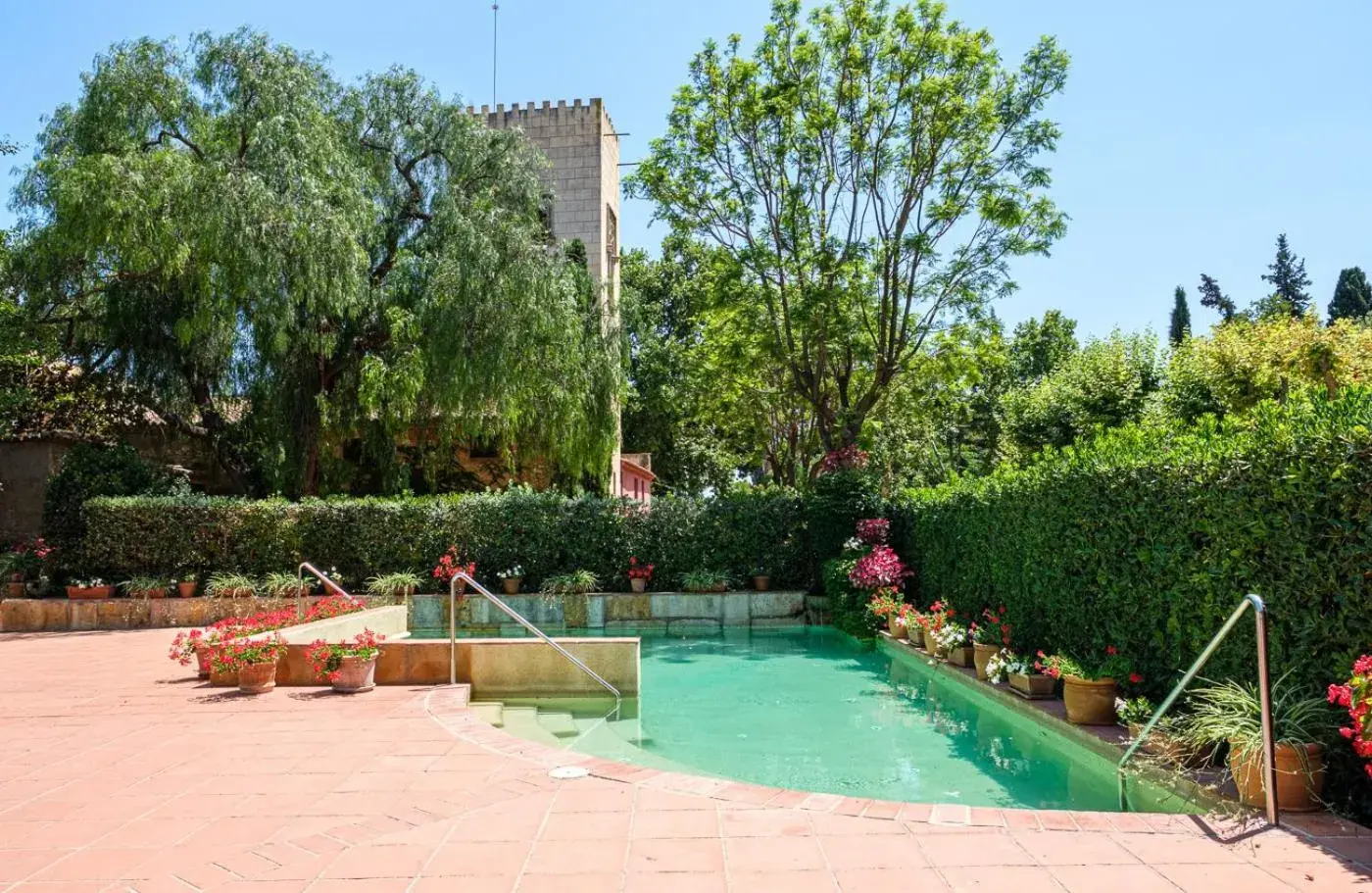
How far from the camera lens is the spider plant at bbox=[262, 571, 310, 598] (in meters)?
14.3

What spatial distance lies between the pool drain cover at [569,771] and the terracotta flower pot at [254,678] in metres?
3.94

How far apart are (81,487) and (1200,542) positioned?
16.9 metres

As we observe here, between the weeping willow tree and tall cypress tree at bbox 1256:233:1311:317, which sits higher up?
tall cypress tree at bbox 1256:233:1311:317

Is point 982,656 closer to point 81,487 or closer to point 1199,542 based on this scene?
point 1199,542

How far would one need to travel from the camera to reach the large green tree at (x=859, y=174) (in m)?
15.4

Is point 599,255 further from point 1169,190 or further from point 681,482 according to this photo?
point 1169,190

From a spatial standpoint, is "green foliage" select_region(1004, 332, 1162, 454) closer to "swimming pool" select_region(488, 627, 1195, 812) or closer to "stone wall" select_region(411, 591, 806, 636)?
"stone wall" select_region(411, 591, 806, 636)

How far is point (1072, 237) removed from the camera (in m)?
16.0

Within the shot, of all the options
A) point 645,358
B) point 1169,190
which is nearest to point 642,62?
point 1169,190

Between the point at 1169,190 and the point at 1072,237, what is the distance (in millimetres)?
3459

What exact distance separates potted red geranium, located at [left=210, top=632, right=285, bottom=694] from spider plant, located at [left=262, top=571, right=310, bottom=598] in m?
6.62

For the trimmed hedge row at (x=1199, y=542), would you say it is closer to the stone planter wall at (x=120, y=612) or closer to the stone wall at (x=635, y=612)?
the stone wall at (x=635, y=612)

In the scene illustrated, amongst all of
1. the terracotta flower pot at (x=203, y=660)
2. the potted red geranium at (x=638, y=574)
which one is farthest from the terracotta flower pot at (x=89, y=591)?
the potted red geranium at (x=638, y=574)

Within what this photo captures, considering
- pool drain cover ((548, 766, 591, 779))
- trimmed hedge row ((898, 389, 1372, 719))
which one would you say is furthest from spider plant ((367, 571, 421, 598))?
pool drain cover ((548, 766, 591, 779))
